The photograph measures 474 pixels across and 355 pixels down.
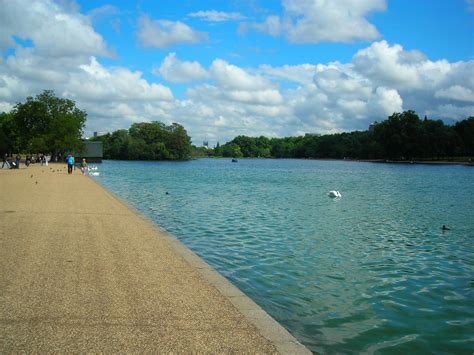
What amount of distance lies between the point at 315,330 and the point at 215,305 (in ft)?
5.78

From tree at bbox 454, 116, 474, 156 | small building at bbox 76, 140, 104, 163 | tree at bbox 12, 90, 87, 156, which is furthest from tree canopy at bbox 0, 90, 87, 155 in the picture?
tree at bbox 454, 116, 474, 156

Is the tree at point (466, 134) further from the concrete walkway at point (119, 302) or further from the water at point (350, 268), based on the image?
the concrete walkway at point (119, 302)

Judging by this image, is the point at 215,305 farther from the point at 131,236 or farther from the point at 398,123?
the point at 398,123

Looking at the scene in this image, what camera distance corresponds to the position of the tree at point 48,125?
84062mm

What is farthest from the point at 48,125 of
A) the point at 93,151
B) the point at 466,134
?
the point at 466,134

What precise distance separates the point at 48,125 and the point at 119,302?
89061mm

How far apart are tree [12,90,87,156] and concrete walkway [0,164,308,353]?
253 ft

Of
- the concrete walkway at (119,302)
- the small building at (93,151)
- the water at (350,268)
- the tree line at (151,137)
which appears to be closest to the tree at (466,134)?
the tree line at (151,137)

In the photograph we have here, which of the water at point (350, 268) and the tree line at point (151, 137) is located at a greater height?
the tree line at point (151, 137)

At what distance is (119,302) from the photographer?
6664 mm

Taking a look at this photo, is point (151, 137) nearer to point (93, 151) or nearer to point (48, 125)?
point (93, 151)

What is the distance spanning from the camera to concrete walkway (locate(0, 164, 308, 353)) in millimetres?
5305

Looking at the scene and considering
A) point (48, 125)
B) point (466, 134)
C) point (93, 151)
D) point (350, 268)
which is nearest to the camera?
point (350, 268)

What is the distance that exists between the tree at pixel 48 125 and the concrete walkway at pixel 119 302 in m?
77.2
